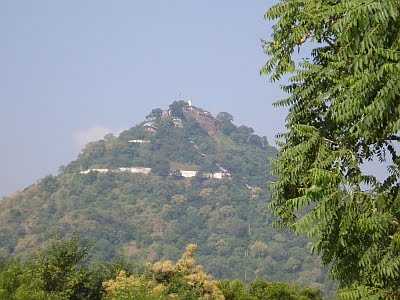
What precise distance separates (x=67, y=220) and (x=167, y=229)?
22.8 meters

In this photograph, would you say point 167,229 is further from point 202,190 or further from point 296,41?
point 296,41

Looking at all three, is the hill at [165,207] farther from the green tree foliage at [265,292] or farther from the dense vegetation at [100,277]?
the dense vegetation at [100,277]

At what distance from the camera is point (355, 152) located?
7.50 metres

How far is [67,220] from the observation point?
404 feet

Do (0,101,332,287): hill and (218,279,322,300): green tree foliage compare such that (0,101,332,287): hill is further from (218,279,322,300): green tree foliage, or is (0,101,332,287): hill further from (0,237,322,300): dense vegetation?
(0,237,322,300): dense vegetation

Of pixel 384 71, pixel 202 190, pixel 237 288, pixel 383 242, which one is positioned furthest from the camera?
pixel 202 190

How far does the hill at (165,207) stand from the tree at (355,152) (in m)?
88.4

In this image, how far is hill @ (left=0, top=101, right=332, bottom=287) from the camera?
373 ft

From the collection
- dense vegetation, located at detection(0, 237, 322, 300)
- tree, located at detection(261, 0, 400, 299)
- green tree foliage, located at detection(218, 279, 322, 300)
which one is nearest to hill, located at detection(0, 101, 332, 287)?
green tree foliage, located at detection(218, 279, 322, 300)

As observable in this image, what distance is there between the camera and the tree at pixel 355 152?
5508 millimetres

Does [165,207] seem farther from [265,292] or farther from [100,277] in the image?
[100,277]

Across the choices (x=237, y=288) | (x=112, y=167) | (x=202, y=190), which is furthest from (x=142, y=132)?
(x=237, y=288)

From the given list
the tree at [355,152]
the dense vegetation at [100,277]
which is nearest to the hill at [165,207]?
the dense vegetation at [100,277]

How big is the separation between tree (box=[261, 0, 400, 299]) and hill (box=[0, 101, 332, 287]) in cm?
8842
